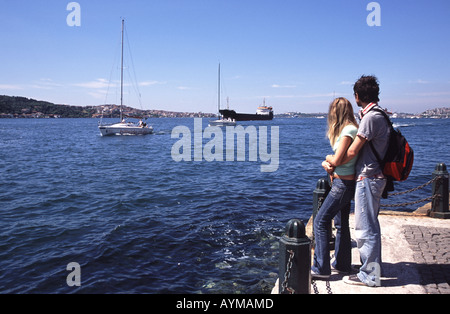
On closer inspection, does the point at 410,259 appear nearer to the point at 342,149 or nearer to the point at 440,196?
the point at 342,149

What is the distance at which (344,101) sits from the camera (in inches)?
150

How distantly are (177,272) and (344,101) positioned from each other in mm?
4250

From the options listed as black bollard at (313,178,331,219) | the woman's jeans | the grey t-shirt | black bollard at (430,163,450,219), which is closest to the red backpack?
the grey t-shirt

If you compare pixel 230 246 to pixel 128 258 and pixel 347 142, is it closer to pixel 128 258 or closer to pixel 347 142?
→ pixel 128 258

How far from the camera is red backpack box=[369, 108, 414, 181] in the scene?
11.7 feet

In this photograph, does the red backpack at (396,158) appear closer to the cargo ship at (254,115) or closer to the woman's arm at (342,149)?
the woman's arm at (342,149)

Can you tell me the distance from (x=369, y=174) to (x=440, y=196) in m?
3.97

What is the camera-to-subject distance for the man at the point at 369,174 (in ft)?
11.6

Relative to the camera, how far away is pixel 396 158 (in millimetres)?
3578

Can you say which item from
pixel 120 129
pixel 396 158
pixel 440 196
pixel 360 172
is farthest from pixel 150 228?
pixel 120 129
